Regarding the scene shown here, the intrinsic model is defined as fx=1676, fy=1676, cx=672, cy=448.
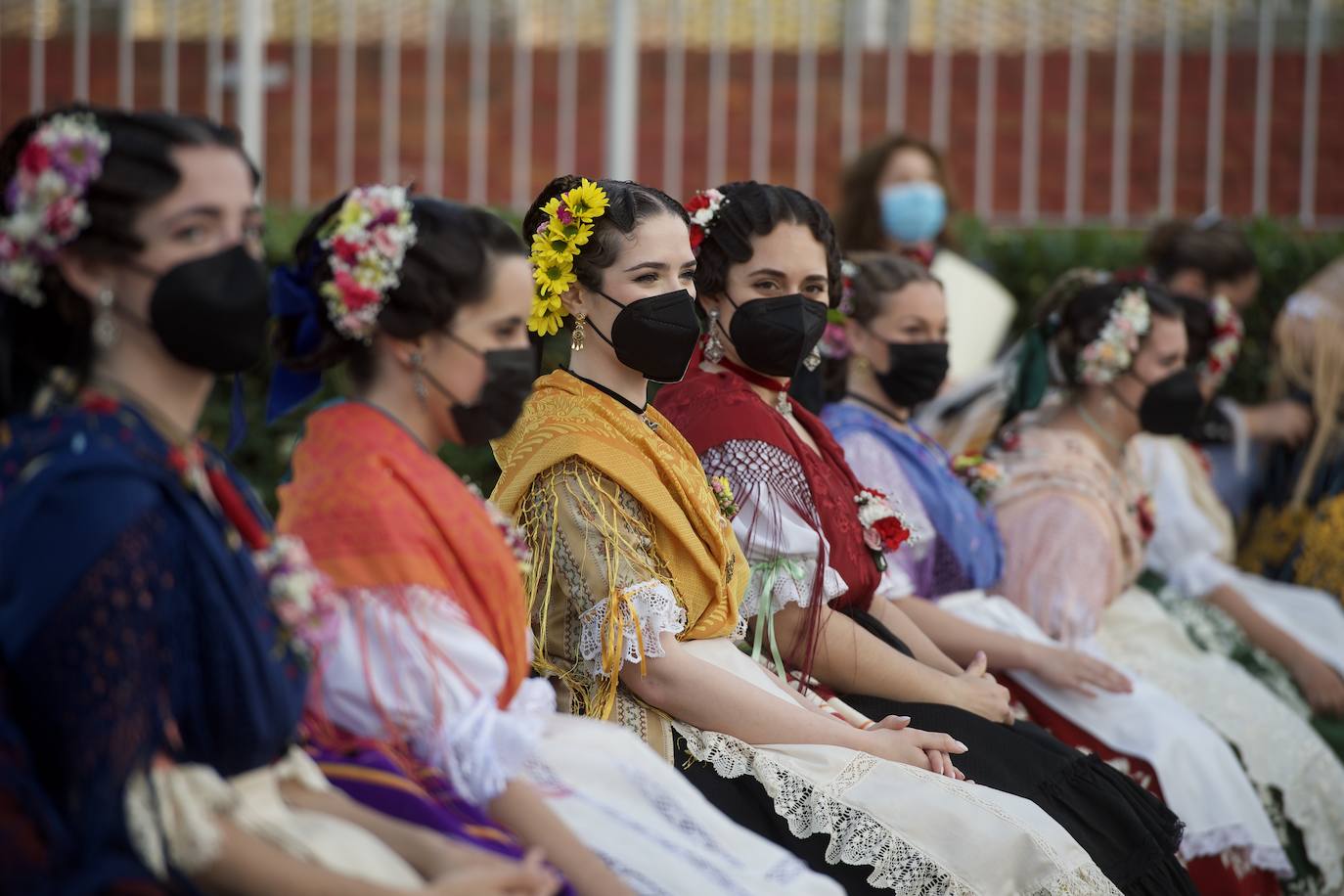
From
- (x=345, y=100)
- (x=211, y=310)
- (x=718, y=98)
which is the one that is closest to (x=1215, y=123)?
(x=718, y=98)

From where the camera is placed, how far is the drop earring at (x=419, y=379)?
Answer: 2740 mm

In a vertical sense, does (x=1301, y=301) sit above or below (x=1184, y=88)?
below

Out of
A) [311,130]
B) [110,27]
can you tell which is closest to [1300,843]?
[311,130]

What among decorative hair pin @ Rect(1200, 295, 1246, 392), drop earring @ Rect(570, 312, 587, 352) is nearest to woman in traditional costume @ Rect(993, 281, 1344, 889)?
decorative hair pin @ Rect(1200, 295, 1246, 392)

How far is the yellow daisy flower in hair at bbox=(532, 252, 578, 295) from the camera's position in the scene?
3494 mm

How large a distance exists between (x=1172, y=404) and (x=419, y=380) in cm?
317

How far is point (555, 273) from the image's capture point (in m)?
3.51

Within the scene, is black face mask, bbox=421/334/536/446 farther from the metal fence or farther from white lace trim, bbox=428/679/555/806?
the metal fence

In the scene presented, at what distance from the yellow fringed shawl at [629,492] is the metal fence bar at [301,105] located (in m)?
5.91

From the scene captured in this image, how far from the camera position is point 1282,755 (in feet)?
16.0

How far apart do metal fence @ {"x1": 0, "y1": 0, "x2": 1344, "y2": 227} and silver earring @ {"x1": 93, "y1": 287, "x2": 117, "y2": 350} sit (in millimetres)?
6824

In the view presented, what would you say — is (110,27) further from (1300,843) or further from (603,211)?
(1300,843)

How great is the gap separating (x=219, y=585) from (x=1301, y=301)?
535 cm

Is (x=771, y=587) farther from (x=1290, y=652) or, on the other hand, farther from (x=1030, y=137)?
(x=1030, y=137)
